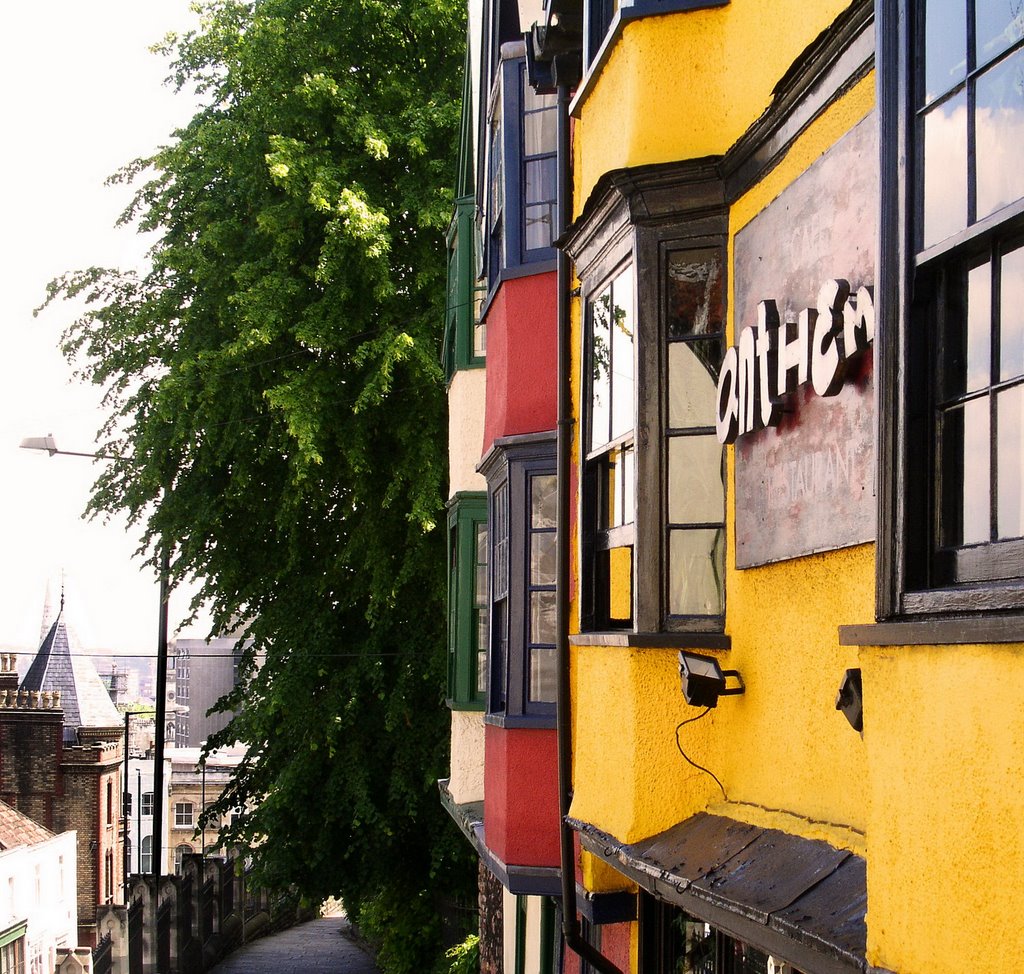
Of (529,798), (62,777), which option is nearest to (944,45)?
(529,798)

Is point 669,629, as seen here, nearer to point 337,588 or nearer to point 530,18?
point 530,18

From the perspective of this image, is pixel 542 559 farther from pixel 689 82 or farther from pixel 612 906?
pixel 689 82

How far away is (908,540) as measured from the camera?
13.0ft

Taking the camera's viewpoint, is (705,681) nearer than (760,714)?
No

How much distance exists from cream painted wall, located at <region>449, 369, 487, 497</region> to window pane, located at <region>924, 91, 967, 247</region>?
392 inches

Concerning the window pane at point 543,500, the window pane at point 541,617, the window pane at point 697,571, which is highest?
the window pane at point 543,500

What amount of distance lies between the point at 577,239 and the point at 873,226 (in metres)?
3.22

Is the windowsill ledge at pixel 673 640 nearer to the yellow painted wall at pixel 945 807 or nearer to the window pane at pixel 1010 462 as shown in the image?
the yellow painted wall at pixel 945 807

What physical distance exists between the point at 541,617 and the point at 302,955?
27293 millimetres

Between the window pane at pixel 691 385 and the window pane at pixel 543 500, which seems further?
the window pane at pixel 543 500

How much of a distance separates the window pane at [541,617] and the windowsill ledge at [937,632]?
5.88m

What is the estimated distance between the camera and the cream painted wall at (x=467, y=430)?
14.2 meters

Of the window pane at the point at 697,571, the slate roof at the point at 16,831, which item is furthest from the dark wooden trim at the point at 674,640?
the slate roof at the point at 16,831

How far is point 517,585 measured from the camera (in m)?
10.3
